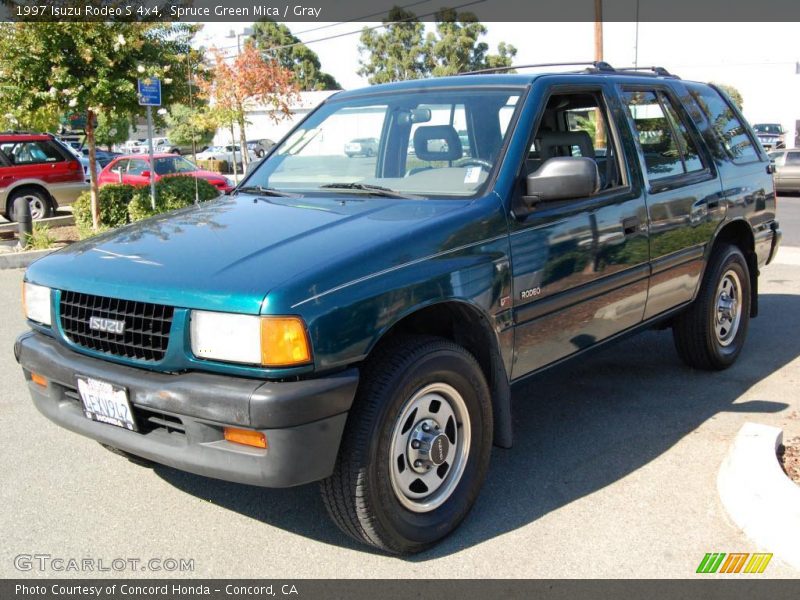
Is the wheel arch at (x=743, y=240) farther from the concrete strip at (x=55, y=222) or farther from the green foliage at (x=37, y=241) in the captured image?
the concrete strip at (x=55, y=222)

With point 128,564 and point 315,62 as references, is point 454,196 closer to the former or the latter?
point 128,564

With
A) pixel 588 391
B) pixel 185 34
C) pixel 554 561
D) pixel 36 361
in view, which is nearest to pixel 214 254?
pixel 36 361

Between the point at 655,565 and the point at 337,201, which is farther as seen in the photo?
the point at 337,201

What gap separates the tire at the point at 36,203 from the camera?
16.0 meters

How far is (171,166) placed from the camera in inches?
838

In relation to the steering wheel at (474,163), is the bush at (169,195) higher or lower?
lower

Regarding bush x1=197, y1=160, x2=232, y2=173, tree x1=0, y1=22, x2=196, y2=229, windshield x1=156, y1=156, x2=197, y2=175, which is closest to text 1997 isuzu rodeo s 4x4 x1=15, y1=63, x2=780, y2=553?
tree x1=0, y1=22, x2=196, y2=229

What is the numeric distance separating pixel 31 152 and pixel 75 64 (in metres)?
4.56

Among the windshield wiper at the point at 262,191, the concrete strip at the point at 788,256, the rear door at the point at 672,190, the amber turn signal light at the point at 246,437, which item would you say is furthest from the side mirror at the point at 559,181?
the concrete strip at the point at 788,256

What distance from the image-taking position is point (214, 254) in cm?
318

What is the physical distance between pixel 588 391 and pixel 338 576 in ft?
8.88

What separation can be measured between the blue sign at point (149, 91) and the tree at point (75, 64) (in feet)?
1.66

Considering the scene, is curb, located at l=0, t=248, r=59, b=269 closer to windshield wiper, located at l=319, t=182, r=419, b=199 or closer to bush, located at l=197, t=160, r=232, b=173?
windshield wiper, located at l=319, t=182, r=419, b=199
